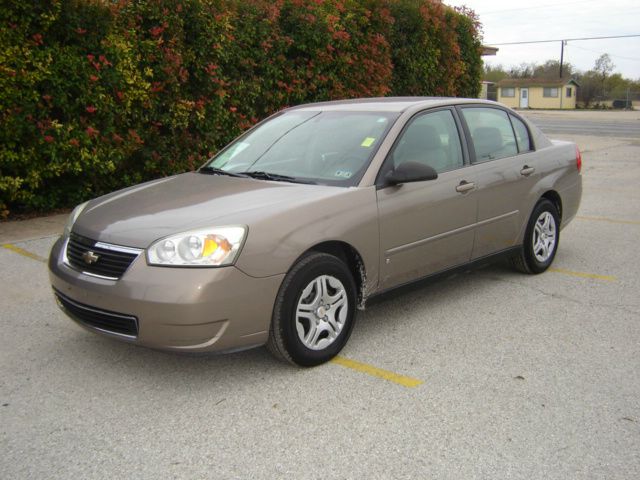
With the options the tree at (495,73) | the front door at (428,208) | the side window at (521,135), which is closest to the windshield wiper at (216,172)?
the front door at (428,208)

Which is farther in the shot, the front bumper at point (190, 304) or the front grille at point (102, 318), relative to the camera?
the front grille at point (102, 318)

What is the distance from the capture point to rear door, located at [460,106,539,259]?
527cm

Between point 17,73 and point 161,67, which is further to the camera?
point 161,67

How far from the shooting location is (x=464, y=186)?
5.04 metres

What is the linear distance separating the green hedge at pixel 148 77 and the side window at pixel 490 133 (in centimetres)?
463

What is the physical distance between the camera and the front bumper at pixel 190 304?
351 centimetres

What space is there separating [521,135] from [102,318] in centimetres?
396

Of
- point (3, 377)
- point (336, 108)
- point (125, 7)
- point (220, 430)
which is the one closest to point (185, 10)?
point (125, 7)

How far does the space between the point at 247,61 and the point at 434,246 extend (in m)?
5.92

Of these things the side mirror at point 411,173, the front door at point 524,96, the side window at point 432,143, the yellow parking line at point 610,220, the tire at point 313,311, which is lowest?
the front door at point 524,96

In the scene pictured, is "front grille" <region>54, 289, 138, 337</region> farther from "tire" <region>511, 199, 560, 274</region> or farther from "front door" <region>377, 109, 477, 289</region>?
"tire" <region>511, 199, 560, 274</region>

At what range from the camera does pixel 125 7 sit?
8.41 metres

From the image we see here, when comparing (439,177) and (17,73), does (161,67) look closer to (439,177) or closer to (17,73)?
(17,73)

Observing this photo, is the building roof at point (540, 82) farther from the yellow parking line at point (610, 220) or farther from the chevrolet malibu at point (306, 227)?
the chevrolet malibu at point (306, 227)
